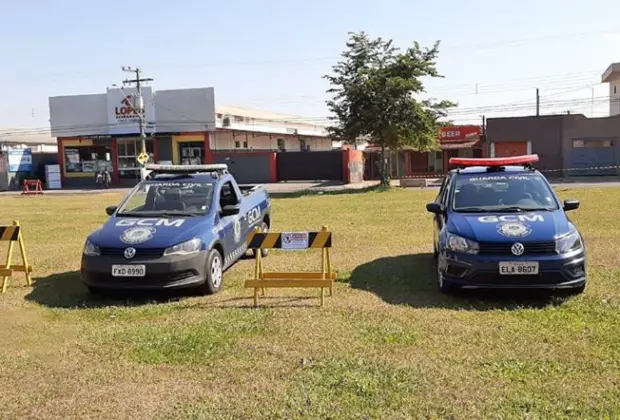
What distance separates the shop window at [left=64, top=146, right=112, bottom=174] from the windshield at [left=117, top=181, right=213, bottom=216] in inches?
1549

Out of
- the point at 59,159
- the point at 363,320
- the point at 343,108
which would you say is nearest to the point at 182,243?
the point at 363,320

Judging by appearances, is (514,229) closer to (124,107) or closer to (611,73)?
(124,107)

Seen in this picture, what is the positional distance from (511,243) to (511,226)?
0.32m

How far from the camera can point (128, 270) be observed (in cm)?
749

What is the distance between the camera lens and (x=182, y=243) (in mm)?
7645

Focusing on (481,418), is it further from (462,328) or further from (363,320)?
(363,320)

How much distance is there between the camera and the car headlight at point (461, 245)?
7.06 m

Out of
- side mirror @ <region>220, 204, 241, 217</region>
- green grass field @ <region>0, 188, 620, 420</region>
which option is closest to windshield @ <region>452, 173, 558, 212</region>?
green grass field @ <region>0, 188, 620, 420</region>

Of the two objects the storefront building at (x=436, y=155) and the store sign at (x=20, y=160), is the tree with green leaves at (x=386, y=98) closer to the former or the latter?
the storefront building at (x=436, y=155)

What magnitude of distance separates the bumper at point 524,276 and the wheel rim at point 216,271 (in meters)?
3.03

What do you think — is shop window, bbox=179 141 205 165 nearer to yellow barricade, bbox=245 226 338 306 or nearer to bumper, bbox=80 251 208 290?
bumper, bbox=80 251 208 290

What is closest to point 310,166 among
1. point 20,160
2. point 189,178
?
point 20,160

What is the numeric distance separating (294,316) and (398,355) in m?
1.65

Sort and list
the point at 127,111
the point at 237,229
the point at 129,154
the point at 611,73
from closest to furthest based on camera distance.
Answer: the point at 237,229, the point at 127,111, the point at 129,154, the point at 611,73
